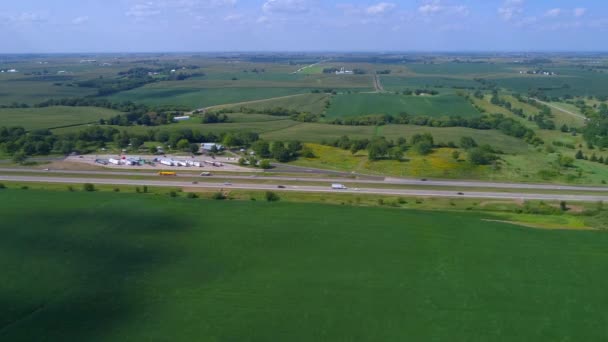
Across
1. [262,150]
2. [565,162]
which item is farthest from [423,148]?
[262,150]

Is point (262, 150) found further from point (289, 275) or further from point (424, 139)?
point (289, 275)

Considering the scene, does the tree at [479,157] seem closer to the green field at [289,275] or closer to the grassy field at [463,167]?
the grassy field at [463,167]

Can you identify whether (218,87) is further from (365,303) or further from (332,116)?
(365,303)

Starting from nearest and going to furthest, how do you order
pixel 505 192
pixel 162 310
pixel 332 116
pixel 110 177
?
pixel 162 310 < pixel 505 192 < pixel 110 177 < pixel 332 116

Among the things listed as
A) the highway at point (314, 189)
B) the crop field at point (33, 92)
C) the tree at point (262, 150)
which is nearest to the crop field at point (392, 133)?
the tree at point (262, 150)

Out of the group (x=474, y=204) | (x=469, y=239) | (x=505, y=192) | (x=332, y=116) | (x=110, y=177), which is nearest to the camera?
(x=469, y=239)

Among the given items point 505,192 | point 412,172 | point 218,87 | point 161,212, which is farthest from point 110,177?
point 218,87

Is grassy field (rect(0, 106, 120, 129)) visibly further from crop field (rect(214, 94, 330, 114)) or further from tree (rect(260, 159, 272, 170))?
tree (rect(260, 159, 272, 170))
